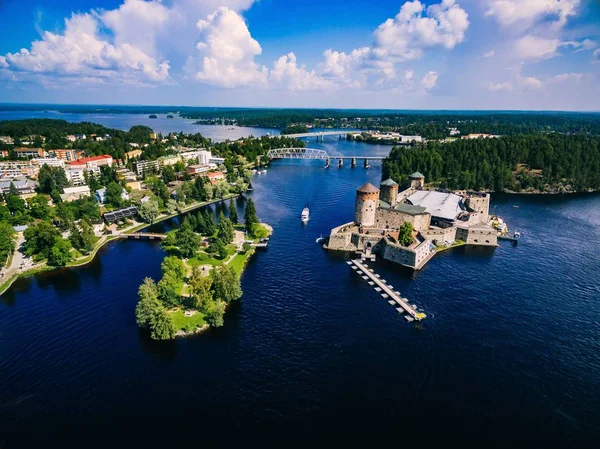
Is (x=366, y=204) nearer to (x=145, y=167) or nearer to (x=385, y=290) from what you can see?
(x=385, y=290)

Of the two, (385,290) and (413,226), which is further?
(413,226)

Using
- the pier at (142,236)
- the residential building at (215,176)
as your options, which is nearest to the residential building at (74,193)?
the pier at (142,236)

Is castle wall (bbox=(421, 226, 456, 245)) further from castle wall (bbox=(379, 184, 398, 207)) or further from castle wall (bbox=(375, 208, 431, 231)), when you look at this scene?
castle wall (bbox=(379, 184, 398, 207))

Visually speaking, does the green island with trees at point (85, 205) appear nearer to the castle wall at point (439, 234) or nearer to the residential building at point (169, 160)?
the residential building at point (169, 160)

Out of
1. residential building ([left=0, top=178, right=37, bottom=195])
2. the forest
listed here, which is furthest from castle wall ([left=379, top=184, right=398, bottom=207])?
residential building ([left=0, top=178, right=37, bottom=195])

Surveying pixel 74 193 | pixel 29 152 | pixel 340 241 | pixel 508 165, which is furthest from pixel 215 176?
pixel 508 165

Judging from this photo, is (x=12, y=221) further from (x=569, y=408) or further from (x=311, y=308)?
(x=569, y=408)
